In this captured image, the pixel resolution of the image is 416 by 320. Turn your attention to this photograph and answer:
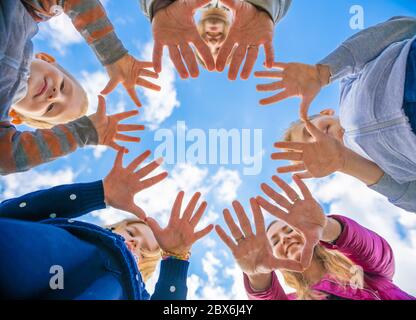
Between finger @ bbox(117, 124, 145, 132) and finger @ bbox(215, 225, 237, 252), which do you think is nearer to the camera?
finger @ bbox(215, 225, 237, 252)

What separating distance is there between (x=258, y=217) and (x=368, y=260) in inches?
25.2

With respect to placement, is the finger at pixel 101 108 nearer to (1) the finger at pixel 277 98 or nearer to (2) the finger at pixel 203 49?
(2) the finger at pixel 203 49

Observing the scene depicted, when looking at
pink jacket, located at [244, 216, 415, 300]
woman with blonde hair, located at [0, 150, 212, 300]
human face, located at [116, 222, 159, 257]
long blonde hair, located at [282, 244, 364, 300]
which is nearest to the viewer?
woman with blonde hair, located at [0, 150, 212, 300]

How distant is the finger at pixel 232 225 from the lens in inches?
53.7

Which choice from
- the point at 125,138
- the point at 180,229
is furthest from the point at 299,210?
the point at 125,138

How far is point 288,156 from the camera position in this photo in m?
1.37

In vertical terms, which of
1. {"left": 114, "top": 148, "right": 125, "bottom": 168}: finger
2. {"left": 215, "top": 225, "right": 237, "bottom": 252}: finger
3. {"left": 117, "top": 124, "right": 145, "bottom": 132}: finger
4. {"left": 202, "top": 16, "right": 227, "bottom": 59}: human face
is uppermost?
{"left": 202, "top": 16, "right": 227, "bottom": 59}: human face

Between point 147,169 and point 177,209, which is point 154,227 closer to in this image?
point 177,209

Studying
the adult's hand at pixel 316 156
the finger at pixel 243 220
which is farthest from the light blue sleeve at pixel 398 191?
the finger at pixel 243 220

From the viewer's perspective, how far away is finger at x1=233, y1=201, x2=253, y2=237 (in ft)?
4.47

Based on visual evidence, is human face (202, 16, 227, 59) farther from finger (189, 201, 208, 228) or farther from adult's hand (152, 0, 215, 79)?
finger (189, 201, 208, 228)

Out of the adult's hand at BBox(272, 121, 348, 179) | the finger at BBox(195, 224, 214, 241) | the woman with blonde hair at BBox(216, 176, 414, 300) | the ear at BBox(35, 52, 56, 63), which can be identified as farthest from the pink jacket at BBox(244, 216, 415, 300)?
the ear at BBox(35, 52, 56, 63)

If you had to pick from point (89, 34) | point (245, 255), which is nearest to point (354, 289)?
point (245, 255)

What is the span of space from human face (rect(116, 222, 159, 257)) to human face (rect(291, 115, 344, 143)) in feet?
3.07
